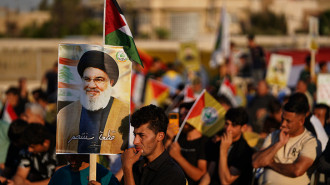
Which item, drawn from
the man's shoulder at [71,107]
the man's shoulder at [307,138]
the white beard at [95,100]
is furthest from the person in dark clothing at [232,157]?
the man's shoulder at [71,107]

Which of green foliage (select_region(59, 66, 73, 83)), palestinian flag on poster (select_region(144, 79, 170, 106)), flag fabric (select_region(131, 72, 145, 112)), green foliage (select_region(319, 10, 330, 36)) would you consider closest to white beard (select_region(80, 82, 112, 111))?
green foliage (select_region(59, 66, 73, 83))

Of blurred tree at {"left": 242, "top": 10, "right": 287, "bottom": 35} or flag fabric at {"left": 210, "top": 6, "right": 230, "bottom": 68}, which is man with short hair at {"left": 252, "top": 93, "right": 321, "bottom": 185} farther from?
blurred tree at {"left": 242, "top": 10, "right": 287, "bottom": 35}

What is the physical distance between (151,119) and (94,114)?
1.32 ft

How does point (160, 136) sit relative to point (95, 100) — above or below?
below

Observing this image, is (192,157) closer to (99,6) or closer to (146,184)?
(146,184)

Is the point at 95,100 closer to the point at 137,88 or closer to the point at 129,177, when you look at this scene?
the point at 129,177

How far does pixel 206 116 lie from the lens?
7254mm

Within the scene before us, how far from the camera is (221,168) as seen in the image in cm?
627

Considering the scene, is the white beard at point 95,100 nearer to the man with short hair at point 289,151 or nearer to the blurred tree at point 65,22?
the man with short hair at point 289,151

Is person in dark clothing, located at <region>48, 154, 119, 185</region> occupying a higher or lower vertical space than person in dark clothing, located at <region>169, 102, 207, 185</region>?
higher

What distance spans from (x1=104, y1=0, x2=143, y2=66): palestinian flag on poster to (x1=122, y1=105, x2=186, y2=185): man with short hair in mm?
482

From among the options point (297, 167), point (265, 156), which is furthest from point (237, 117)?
point (297, 167)

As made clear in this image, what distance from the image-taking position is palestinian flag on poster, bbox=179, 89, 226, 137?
709 cm

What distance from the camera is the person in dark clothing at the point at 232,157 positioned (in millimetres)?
6289
